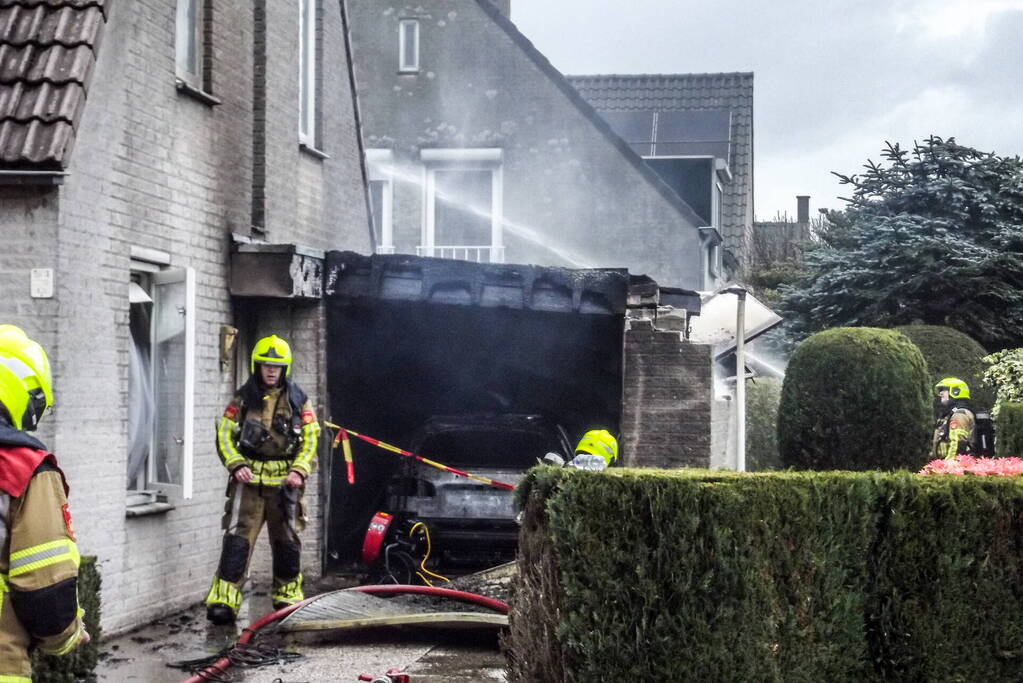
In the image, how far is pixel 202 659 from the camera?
8914 mm

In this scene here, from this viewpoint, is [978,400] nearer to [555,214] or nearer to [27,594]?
[555,214]

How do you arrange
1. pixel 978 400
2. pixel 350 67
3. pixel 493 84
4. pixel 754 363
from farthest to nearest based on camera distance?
pixel 754 363, pixel 493 84, pixel 978 400, pixel 350 67

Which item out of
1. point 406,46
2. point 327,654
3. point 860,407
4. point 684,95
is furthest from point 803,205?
point 327,654

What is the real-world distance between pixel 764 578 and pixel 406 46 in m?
20.6

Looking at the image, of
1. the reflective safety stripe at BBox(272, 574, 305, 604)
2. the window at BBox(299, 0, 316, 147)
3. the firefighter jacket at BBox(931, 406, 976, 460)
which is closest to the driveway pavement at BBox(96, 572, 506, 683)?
the reflective safety stripe at BBox(272, 574, 305, 604)

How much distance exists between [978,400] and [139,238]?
1429cm

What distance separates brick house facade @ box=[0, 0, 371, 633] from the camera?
9266 millimetres

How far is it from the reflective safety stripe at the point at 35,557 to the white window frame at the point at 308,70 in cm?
1093

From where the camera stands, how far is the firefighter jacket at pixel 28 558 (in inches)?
173

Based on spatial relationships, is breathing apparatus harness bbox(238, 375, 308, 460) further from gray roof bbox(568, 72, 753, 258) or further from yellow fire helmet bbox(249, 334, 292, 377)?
gray roof bbox(568, 72, 753, 258)

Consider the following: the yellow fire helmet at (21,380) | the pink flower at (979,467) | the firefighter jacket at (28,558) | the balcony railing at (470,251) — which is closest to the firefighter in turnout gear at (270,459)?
→ the pink flower at (979,467)

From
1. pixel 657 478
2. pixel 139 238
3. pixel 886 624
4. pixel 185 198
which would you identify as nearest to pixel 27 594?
pixel 657 478

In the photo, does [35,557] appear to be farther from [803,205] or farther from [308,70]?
[803,205]

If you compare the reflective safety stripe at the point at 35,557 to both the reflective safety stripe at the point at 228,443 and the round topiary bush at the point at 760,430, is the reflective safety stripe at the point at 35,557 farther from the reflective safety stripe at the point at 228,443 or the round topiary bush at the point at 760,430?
the round topiary bush at the point at 760,430
